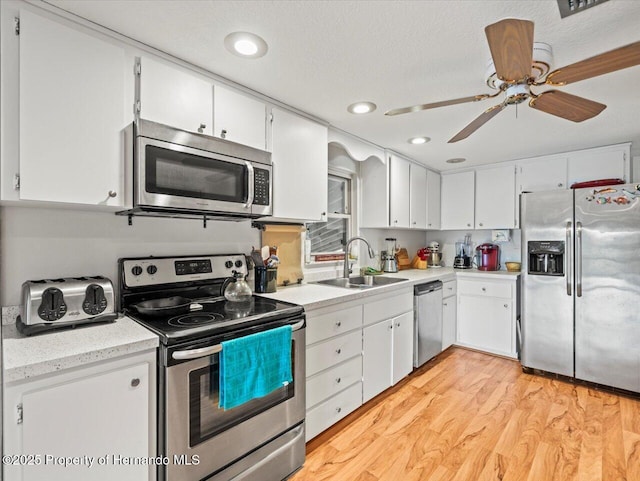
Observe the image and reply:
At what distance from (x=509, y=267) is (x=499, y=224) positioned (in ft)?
1.70

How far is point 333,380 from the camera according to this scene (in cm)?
215

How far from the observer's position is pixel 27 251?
1498mm

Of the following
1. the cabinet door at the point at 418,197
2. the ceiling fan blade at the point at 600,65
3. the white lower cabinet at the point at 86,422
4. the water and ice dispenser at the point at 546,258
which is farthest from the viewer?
the cabinet door at the point at 418,197

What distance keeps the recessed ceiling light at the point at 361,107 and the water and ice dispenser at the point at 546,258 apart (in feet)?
6.77

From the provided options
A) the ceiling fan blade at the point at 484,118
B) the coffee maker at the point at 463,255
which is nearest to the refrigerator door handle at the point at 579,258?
the coffee maker at the point at 463,255

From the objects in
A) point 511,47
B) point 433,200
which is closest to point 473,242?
point 433,200

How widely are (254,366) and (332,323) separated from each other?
694 mm

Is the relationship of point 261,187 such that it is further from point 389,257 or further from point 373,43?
point 389,257

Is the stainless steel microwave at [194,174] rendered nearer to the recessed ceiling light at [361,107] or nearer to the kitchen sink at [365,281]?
→ the recessed ceiling light at [361,107]

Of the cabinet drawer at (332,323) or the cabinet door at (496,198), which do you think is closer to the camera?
the cabinet drawer at (332,323)

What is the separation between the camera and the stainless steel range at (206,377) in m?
1.33

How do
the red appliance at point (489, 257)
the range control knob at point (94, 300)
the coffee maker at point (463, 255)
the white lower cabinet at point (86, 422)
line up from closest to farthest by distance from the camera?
the white lower cabinet at point (86, 422)
the range control knob at point (94, 300)
the red appliance at point (489, 257)
the coffee maker at point (463, 255)

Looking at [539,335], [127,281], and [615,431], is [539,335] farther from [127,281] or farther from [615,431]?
[127,281]

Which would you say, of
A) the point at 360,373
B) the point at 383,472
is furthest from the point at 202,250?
the point at 383,472
